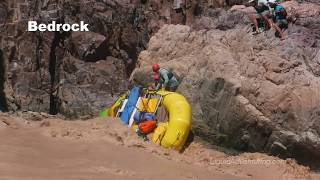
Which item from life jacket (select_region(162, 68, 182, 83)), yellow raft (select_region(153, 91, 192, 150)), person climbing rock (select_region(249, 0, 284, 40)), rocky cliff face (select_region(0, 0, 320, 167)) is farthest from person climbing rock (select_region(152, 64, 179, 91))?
person climbing rock (select_region(249, 0, 284, 40))

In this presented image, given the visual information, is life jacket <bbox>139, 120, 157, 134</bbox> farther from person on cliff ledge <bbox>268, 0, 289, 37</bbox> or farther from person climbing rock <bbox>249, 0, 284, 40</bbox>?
person on cliff ledge <bbox>268, 0, 289, 37</bbox>

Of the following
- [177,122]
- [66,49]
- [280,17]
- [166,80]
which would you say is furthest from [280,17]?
[66,49]

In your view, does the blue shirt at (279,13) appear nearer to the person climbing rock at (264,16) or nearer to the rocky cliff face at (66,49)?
the person climbing rock at (264,16)

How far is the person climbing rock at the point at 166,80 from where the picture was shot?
29.2ft

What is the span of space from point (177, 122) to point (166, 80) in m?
1.32

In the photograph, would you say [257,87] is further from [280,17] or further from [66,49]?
[66,49]

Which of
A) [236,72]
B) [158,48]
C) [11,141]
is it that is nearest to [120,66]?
[158,48]

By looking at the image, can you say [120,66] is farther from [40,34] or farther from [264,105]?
[264,105]

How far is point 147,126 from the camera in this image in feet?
25.5

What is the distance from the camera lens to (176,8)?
22.8 meters

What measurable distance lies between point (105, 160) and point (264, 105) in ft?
11.1

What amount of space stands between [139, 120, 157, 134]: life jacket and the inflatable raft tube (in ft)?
0.88

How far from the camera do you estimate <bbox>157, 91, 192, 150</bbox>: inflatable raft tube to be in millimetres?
7590

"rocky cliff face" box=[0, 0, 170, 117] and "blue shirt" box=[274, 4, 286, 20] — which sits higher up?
"blue shirt" box=[274, 4, 286, 20]
